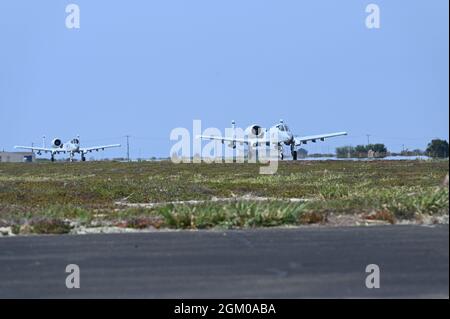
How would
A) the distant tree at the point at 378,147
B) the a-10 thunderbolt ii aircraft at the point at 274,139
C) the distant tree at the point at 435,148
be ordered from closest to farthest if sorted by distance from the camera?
the a-10 thunderbolt ii aircraft at the point at 274,139 → the distant tree at the point at 435,148 → the distant tree at the point at 378,147

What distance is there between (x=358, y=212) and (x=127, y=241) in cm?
601

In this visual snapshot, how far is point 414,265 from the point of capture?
11344 millimetres

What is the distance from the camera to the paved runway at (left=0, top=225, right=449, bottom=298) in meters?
10.3

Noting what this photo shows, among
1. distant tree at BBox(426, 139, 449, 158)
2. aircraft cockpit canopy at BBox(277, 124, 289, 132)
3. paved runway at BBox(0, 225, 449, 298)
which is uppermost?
aircraft cockpit canopy at BBox(277, 124, 289, 132)

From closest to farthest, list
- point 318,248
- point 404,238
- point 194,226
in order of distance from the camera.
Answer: point 318,248, point 404,238, point 194,226

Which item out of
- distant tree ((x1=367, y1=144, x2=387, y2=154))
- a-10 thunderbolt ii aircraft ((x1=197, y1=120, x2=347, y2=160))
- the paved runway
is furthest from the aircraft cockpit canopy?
the paved runway

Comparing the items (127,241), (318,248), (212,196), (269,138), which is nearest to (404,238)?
A: (318,248)

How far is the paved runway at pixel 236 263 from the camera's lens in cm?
1027

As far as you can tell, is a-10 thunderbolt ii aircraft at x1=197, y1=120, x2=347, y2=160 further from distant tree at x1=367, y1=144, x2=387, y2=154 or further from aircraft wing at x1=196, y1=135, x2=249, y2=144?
distant tree at x1=367, y1=144, x2=387, y2=154

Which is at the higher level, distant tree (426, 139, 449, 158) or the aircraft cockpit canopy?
the aircraft cockpit canopy

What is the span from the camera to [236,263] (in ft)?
39.6

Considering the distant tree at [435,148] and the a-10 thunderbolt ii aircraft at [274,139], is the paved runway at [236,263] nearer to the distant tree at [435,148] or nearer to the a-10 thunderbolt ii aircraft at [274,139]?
the a-10 thunderbolt ii aircraft at [274,139]

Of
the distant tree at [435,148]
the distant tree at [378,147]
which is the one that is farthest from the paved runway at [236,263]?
the distant tree at [378,147]

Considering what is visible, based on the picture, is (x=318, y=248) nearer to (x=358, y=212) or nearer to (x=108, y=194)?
(x=358, y=212)
